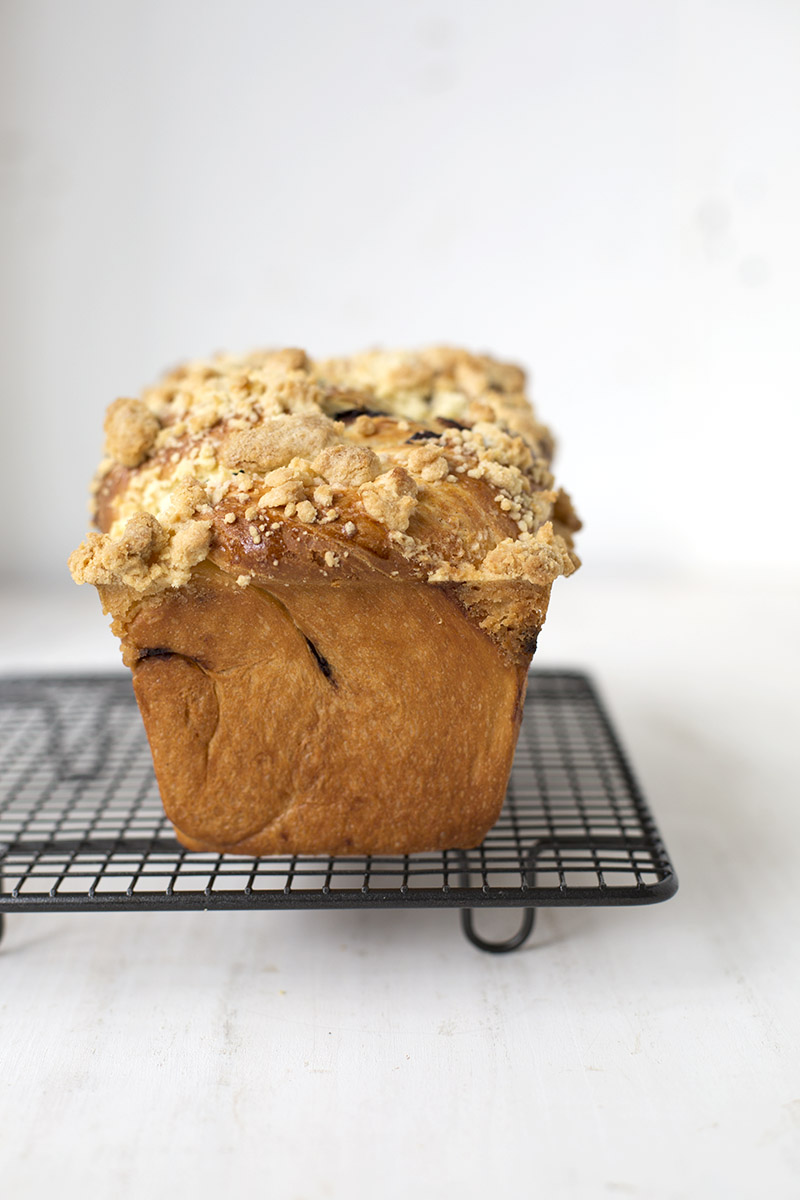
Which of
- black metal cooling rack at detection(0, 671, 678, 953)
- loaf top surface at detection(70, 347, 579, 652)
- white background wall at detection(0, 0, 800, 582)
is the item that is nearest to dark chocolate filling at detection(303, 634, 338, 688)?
loaf top surface at detection(70, 347, 579, 652)

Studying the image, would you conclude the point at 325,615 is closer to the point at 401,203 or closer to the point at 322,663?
the point at 322,663

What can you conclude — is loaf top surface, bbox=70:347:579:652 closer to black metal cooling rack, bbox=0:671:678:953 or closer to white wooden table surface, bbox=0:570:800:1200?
black metal cooling rack, bbox=0:671:678:953

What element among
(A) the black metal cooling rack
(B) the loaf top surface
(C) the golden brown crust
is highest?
(B) the loaf top surface

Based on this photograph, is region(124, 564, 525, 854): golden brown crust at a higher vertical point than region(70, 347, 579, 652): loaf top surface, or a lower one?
lower

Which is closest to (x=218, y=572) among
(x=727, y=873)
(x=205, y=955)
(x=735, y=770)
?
(x=205, y=955)

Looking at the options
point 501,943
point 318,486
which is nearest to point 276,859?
point 501,943

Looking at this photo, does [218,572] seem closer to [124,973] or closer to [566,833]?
[124,973]
